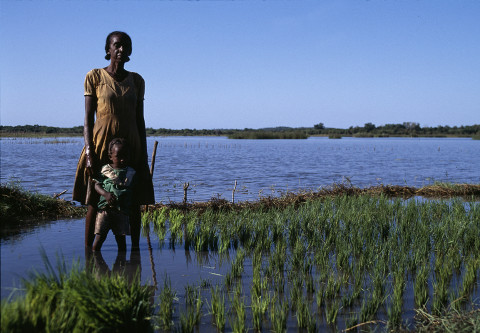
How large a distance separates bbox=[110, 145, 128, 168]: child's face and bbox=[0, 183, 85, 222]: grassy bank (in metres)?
3.45

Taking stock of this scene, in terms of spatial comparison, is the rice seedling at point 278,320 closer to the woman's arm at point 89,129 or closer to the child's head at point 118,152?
the child's head at point 118,152

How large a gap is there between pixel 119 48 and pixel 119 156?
125 centimetres

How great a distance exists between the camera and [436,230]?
257 inches

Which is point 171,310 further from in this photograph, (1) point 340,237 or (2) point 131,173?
(1) point 340,237

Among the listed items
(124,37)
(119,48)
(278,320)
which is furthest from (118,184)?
(278,320)

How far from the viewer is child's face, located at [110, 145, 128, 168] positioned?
477cm

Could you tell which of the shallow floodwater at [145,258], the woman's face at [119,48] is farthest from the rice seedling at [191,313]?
the woman's face at [119,48]

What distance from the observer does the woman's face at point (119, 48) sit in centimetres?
485

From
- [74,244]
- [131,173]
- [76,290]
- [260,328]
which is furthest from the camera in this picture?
[74,244]

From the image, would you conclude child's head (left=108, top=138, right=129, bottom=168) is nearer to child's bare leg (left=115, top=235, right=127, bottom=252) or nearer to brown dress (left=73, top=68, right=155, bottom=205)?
brown dress (left=73, top=68, right=155, bottom=205)

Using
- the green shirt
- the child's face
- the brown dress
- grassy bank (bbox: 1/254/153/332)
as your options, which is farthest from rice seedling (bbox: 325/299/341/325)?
the brown dress

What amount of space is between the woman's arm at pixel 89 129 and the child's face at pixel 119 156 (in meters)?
0.23

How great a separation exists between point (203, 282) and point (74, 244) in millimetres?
2250

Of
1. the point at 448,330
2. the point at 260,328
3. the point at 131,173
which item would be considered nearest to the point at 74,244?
the point at 131,173
